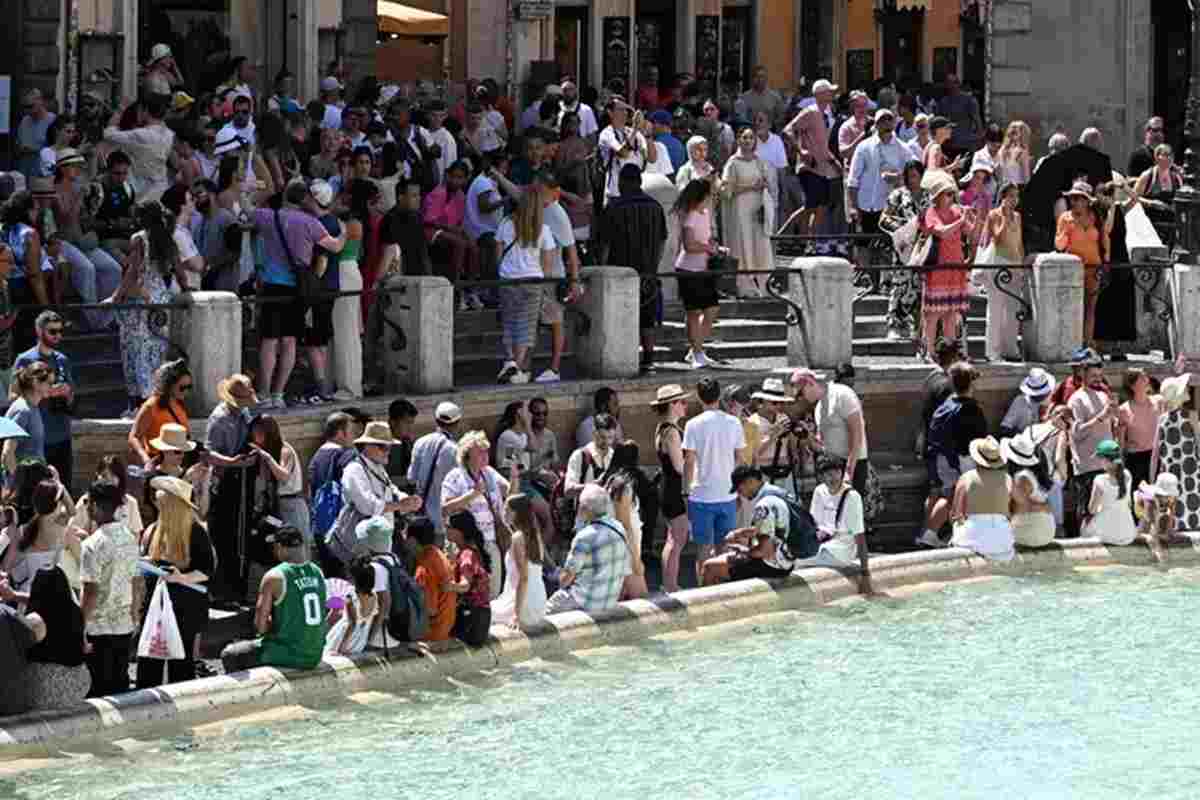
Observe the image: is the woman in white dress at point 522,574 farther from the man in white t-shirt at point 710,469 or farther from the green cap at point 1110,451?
the green cap at point 1110,451

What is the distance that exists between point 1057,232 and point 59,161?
823cm

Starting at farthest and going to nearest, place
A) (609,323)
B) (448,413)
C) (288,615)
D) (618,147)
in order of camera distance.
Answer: (618,147) < (609,323) < (448,413) < (288,615)

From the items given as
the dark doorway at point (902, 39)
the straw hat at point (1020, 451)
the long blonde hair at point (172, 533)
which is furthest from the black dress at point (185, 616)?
the dark doorway at point (902, 39)

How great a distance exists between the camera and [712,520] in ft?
81.2

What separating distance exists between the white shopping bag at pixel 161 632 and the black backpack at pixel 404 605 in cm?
138

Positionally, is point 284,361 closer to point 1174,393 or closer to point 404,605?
point 404,605

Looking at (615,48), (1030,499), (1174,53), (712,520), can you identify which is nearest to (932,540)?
(1030,499)

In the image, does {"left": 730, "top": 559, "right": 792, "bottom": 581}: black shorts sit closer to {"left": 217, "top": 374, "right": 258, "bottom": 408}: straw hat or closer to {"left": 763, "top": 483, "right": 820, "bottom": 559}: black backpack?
{"left": 763, "top": 483, "right": 820, "bottom": 559}: black backpack

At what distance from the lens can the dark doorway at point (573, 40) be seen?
44031 millimetres

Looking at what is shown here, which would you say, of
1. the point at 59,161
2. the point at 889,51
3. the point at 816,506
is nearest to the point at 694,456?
the point at 816,506

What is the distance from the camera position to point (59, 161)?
25.5m

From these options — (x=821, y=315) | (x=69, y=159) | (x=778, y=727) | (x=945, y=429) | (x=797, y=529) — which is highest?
(x=69, y=159)

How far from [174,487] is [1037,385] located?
28.7 ft

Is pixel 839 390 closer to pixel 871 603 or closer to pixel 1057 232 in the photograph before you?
pixel 871 603
